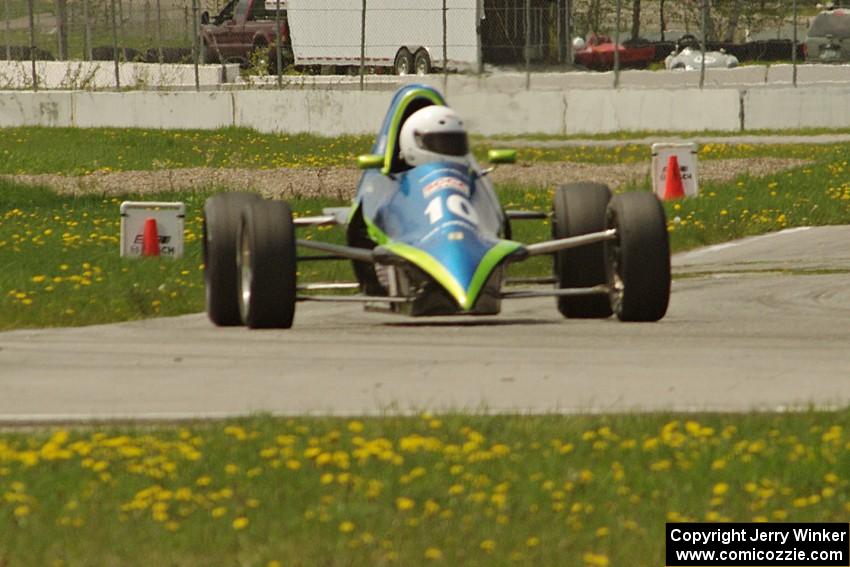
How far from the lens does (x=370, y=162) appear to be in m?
12.9

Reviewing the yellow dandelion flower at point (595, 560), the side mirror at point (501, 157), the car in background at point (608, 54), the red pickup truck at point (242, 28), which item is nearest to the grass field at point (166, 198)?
the side mirror at point (501, 157)

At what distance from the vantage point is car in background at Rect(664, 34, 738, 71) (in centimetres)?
5485

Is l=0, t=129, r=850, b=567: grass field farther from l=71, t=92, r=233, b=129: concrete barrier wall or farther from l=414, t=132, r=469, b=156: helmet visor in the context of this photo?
l=71, t=92, r=233, b=129: concrete barrier wall

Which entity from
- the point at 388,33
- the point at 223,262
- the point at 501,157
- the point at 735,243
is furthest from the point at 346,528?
the point at 388,33

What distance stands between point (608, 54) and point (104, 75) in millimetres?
16957

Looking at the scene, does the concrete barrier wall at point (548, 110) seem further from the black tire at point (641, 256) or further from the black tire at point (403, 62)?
the black tire at point (641, 256)

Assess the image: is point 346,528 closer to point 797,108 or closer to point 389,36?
point 797,108

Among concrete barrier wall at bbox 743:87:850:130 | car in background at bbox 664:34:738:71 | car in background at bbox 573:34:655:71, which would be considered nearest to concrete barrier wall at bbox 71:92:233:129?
concrete barrier wall at bbox 743:87:850:130

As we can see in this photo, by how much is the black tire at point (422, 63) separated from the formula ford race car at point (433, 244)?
30.9m

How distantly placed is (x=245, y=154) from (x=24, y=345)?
65.1 feet

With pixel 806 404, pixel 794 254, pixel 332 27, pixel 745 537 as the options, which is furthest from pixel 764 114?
pixel 745 537

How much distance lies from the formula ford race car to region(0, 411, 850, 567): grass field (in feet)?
10.6

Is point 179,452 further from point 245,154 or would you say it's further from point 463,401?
point 245,154

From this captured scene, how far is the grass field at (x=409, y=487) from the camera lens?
21.4 ft
